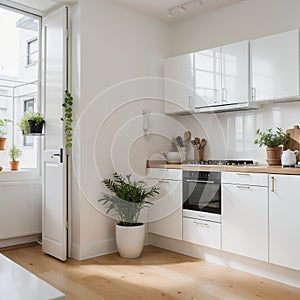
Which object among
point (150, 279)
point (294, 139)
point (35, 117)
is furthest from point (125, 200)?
point (294, 139)

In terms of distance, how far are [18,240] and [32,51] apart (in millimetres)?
2159

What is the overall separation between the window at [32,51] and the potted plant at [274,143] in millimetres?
2695

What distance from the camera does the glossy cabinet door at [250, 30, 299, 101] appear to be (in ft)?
10.1

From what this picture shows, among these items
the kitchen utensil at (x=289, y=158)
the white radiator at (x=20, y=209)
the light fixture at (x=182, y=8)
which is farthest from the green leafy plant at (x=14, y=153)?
the kitchen utensil at (x=289, y=158)

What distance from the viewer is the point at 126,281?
2.95 meters

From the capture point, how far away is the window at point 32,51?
4180 millimetres

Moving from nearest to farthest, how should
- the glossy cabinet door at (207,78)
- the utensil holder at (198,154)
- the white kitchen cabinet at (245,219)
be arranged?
the white kitchen cabinet at (245,219), the glossy cabinet door at (207,78), the utensil holder at (198,154)

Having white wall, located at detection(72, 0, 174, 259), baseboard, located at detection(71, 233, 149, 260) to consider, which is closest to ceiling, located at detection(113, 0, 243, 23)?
white wall, located at detection(72, 0, 174, 259)

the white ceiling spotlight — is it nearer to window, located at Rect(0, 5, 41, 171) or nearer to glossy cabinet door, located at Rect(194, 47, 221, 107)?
glossy cabinet door, located at Rect(194, 47, 221, 107)

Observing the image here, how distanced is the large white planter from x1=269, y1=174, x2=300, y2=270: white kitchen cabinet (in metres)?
1.26

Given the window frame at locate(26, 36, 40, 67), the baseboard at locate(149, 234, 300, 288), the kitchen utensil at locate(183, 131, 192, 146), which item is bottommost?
the baseboard at locate(149, 234, 300, 288)

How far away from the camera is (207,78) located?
149 inches

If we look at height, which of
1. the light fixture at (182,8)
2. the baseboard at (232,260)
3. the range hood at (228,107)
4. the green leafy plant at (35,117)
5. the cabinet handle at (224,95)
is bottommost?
the baseboard at (232,260)

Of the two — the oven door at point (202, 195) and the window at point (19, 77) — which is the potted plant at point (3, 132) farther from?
the oven door at point (202, 195)
